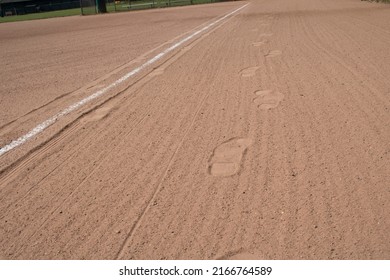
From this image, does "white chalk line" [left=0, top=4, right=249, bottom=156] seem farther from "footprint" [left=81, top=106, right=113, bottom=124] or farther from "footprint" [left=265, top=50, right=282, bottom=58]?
"footprint" [left=265, top=50, right=282, bottom=58]

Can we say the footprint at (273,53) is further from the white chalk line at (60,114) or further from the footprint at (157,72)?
the white chalk line at (60,114)

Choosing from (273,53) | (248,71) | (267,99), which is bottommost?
(267,99)

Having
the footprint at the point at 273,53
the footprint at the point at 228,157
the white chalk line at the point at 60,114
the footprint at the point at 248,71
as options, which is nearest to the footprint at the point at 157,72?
the white chalk line at the point at 60,114

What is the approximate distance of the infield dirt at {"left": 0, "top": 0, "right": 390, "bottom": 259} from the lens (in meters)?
2.06

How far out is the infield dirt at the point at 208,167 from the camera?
2059mm

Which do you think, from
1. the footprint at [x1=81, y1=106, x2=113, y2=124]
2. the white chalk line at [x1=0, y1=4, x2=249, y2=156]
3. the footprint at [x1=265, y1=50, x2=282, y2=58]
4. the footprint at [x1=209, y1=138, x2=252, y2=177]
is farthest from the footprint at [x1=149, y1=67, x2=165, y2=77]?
the footprint at [x1=209, y1=138, x2=252, y2=177]

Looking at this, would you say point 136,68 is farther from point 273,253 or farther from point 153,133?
point 273,253

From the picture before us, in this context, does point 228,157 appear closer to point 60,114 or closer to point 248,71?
point 60,114

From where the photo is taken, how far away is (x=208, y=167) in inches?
110

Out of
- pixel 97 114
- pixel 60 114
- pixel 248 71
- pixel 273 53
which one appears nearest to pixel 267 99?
pixel 248 71

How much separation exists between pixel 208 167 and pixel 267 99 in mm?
1693
